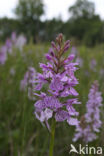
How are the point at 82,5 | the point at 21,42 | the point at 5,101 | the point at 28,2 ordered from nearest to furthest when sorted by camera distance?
the point at 5,101 < the point at 21,42 < the point at 28,2 < the point at 82,5

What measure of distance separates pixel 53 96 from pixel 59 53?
185mm

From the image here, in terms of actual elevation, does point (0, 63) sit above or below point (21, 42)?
below

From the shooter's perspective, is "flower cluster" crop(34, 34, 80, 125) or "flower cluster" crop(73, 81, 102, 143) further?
"flower cluster" crop(73, 81, 102, 143)

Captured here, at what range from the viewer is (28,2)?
45.1 meters

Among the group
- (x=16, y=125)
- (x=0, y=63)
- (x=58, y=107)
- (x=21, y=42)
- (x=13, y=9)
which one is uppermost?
(x=13, y=9)

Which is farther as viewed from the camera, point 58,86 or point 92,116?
point 92,116

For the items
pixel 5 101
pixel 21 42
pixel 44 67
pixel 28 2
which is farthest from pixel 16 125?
pixel 28 2

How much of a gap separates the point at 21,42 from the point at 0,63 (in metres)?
2.92

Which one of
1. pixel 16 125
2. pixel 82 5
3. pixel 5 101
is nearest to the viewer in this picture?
pixel 16 125

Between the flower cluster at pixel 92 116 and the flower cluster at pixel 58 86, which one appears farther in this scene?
the flower cluster at pixel 92 116

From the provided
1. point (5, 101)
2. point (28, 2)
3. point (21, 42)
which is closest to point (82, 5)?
point (28, 2)

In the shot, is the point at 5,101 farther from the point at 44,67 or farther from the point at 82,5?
the point at 82,5

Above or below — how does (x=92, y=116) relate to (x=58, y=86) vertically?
below

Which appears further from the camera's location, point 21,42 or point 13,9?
point 13,9
